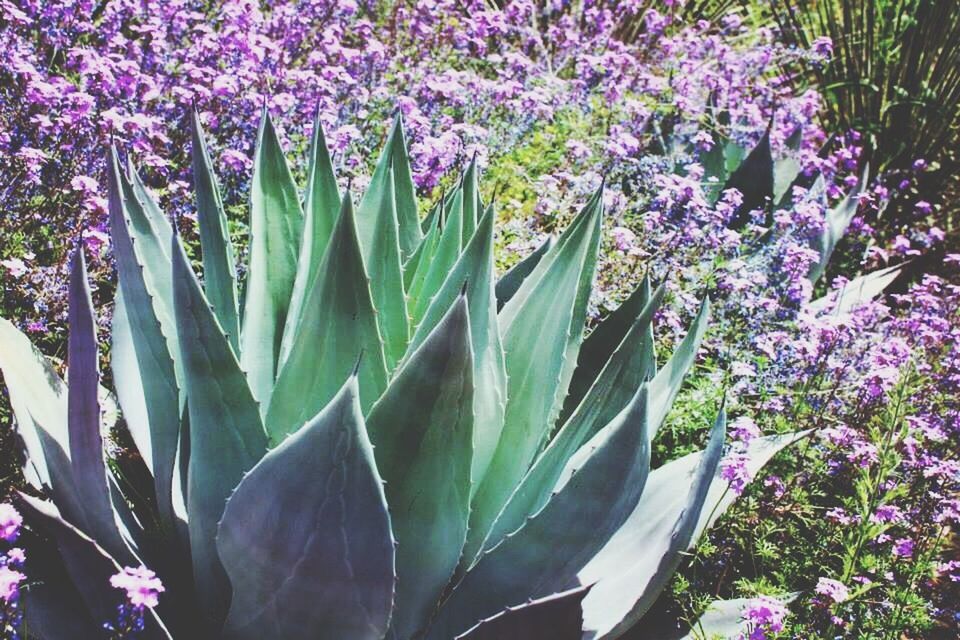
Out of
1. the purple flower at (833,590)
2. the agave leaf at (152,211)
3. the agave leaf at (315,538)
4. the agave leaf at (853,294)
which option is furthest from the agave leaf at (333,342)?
the agave leaf at (853,294)

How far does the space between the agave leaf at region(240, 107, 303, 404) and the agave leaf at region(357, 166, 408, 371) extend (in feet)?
0.69

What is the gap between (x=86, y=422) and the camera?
1571mm

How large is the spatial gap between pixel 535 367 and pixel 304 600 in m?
0.65

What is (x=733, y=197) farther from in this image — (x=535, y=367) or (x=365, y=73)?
(x=535, y=367)

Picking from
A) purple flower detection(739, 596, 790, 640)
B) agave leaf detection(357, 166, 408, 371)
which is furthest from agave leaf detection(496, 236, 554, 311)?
purple flower detection(739, 596, 790, 640)

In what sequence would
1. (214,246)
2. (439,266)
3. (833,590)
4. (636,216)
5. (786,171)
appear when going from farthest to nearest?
(786,171) → (636,216) → (833,590) → (439,266) → (214,246)

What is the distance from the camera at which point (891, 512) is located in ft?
9.04

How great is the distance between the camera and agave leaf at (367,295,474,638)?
1.48m

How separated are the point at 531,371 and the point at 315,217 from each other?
0.56 m

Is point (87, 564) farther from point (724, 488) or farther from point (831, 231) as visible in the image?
point (831, 231)

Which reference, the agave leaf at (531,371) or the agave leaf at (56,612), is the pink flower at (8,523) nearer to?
the agave leaf at (56,612)

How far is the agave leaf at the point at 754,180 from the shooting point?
461cm

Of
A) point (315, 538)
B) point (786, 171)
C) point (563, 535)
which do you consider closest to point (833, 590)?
point (563, 535)

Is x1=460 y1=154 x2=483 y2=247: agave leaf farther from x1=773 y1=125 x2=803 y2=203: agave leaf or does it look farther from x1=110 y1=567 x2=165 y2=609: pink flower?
x1=773 y1=125 x2=803 y2=203: agave leaf
